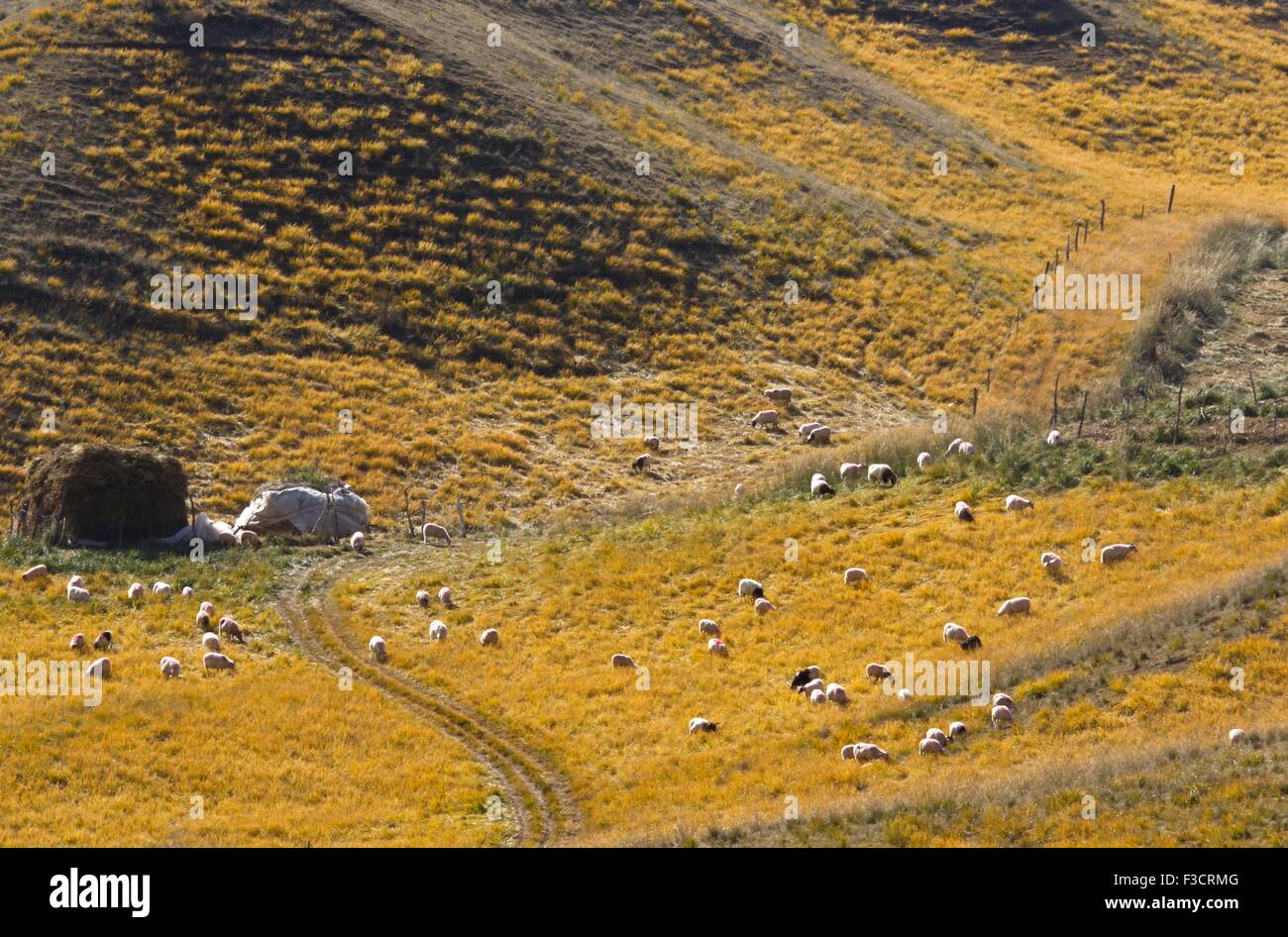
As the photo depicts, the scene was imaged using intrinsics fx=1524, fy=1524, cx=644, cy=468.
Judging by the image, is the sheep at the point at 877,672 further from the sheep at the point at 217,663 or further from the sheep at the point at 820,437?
the sheep at the point at 820,437

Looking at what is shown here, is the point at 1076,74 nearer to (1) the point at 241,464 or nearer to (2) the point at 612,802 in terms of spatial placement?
(1) the point at 241,464

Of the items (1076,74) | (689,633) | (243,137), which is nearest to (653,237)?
(243,137)

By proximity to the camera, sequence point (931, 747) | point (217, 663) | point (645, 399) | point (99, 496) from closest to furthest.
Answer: point (931, 747) < point (217, 663) < point (99, 496) < point (645, 399)

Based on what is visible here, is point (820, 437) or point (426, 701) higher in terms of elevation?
point (820, 437)

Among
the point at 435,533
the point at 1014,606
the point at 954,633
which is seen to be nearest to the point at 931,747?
the point at 954,633

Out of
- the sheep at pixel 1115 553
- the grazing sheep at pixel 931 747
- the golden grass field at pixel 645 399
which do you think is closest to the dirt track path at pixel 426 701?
the golden grass field at pixel 645 399

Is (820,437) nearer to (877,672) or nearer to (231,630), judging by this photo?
(877,672)

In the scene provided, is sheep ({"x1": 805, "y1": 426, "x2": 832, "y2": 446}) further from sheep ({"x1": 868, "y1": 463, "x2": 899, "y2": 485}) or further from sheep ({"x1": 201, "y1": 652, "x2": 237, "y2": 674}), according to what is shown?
sheep ({"x1": 201, "y1": 652, "x2": 237, "y2": 674})
